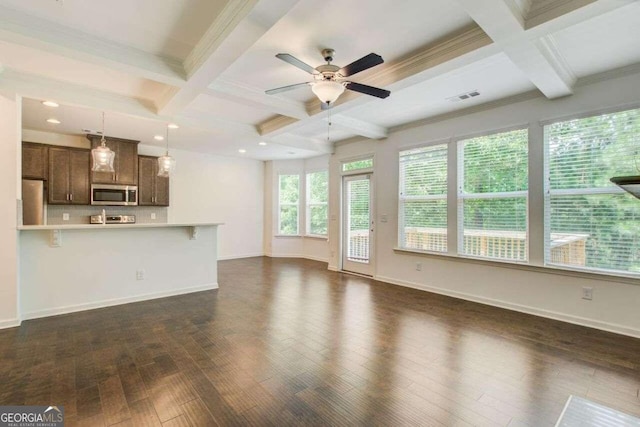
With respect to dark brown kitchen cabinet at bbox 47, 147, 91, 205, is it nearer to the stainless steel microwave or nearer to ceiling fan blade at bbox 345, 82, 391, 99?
the stainless steel microwave

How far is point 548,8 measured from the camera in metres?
2.17

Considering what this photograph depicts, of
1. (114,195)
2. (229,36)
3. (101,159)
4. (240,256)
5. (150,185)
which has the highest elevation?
(229,36)

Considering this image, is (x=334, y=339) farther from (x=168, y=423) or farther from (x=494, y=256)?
(x=494, y=256)

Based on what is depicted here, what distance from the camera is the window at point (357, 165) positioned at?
6.01 m

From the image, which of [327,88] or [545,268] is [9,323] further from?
[545,268]

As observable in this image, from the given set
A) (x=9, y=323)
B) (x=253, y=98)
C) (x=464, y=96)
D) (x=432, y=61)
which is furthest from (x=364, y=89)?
(x=9, y=323)

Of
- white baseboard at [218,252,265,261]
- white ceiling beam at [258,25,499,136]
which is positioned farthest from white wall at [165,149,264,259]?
white ceiling beam at [258,25,499,136]

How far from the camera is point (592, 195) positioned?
344 cm

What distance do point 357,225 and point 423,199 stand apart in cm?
A: 165

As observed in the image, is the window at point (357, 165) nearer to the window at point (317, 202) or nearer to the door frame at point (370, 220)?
the door frame at point (370, 220)

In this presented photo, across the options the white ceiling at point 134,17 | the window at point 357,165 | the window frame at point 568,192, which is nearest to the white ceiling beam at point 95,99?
the white ceiling at point 134,17

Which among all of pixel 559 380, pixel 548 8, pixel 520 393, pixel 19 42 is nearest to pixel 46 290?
pixel 19 42

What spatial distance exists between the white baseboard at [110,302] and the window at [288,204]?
3.65 metres

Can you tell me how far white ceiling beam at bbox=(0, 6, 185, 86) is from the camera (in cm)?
238
